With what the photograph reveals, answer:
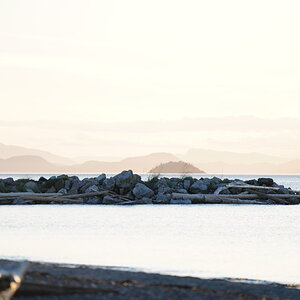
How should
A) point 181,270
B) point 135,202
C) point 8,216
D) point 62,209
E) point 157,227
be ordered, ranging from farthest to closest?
point 135,202 → point 62,209 → point 8,216 → point 157,227 → point 181,270

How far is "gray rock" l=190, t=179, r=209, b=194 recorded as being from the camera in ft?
187

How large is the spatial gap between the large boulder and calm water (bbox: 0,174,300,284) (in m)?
3.83

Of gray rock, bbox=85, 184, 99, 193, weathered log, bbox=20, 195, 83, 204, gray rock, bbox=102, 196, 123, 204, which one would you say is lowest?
weathered log, bbox=20, 195, 83, 204

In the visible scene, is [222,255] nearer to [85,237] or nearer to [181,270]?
[181,270]

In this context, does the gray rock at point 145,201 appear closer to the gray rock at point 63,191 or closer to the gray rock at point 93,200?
the gray rock at point 93,200

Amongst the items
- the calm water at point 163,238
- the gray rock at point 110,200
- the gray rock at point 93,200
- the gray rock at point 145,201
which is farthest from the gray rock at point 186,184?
the calm water at point 163,238

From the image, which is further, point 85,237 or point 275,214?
point 275,214

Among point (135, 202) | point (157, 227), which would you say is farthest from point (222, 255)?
point (135, 202)

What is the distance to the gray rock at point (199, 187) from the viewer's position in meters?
57.1

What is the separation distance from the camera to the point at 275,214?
47.0 m

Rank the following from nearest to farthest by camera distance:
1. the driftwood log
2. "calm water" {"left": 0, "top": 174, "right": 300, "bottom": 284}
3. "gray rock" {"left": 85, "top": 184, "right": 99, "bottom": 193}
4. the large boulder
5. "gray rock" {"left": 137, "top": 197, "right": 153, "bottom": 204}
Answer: "calm water" {"left": 0, "top": 174, "right": 300, "bottom": 284}
"gray rock" {"left": 137, "top": 197, "right": 153, "bottom": 204}
the large boulder
"gray rock" {"left": 85, "top": 184, "right": 99, "bottom": 193}
the driftwood log

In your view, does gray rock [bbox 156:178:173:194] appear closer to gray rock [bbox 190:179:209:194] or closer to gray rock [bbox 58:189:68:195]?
gray rock [bbox 190:179:209:194]

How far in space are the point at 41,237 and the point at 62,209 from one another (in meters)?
17.8

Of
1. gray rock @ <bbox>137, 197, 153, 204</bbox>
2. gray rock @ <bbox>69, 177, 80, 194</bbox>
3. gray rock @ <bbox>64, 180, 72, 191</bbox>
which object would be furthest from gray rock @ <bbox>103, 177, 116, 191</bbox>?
gray rock @ <bbox>64, 180, 72, 191</bbox>
